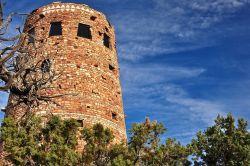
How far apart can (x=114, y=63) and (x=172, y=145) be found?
8510 millimetres

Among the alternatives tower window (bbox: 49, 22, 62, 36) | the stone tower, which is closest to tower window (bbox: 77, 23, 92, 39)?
the stone tower

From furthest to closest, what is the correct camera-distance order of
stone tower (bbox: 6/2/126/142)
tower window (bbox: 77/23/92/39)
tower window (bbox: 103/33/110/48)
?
tower window (bbox: 103/33/110/48)
tower window (bbox: 77/23/92/39)
stone tower (bbox: 6/2/126/142)

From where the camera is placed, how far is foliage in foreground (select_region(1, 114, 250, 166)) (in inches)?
444

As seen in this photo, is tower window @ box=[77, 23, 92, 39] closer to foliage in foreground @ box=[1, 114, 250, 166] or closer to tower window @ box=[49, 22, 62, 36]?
tower window @ box=[49, 22, 62, 36]

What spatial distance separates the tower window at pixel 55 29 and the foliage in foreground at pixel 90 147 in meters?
8.08

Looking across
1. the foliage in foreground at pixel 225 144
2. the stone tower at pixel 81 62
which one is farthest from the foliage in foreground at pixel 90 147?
Answer: the stone tower at pixel 81 62

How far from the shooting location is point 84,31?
793 inches

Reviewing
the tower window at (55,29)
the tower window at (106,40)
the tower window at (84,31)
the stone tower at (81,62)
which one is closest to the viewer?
the stone tower at (81,62)

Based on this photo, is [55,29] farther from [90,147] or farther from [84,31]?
[90,147]

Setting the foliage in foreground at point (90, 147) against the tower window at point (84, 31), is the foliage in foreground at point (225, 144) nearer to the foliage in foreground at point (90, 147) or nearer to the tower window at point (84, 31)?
the foliage in foreground at point (90, 147)

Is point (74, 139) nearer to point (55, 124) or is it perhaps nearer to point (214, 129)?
point (55, 124)

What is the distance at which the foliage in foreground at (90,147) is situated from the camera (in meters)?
11.3

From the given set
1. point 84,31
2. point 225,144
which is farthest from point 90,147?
point 84,31

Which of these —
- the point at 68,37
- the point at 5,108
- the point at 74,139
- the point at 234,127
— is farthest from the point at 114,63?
the point at 74,139
